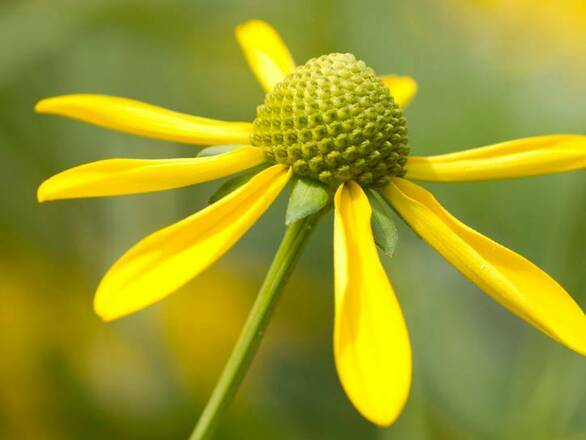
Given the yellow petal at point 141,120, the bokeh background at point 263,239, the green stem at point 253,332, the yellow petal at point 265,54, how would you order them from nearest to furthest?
1. the green stem at point 253,332
2. the yellow petal at point 141,120
3. the yellow petal at point 265,54
4. the bokeh background at point 263,239

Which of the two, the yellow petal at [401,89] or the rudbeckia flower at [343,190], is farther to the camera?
the yellow petal at [401,89]

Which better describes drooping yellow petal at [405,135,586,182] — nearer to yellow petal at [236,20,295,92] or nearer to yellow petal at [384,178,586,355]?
yellow petal at [384,178,586,355]

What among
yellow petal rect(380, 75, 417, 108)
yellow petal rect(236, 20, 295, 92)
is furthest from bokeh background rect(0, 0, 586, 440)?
yellow petal rect(236, 20, 295, 92)

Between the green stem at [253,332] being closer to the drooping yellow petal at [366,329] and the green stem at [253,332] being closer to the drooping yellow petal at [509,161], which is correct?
the drooping yellow petal at [366,329]

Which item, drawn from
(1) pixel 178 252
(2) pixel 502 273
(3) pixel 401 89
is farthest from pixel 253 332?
(3) pixel 401 89

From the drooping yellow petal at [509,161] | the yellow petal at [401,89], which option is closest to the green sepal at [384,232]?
the drooping yellow petal at [509,161]
